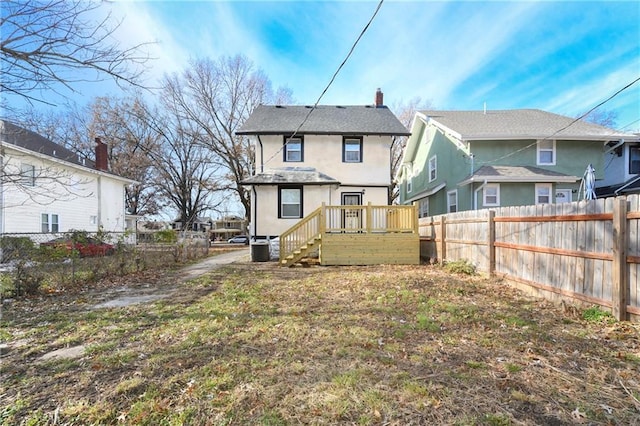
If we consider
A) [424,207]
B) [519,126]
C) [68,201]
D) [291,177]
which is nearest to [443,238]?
[291,177]

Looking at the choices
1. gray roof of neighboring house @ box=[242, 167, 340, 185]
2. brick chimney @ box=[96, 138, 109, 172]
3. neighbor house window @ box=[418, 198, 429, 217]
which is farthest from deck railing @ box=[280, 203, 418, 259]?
brick chimney @ box=[96, 138, 109, 172]

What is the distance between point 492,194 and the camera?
1310 cm

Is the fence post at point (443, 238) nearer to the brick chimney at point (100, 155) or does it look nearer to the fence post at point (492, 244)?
the fence post at point (492, 244)

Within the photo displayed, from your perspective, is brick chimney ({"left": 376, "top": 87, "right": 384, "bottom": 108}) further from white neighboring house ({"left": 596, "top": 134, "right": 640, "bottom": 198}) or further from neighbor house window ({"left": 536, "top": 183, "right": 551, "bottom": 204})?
white neighboring house ({"left": 596, "top": 134, "right": 640, "bottom": 198})

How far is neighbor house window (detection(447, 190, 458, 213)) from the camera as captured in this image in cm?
1461

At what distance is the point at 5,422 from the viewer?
2186mm

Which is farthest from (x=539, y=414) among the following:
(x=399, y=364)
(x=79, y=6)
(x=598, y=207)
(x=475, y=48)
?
(x=475, y=48)

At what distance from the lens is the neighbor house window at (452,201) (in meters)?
14.6

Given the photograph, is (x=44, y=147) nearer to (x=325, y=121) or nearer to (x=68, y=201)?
(x=68, y=201)

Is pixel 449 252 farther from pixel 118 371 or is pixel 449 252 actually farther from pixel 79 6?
pixel 79 6

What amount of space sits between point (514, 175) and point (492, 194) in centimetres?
115

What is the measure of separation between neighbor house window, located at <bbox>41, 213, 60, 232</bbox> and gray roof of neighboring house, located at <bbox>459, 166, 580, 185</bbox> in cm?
2010

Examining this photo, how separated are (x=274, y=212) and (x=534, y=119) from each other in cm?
1427

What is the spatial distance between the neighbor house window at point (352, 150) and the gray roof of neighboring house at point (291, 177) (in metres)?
1.74
